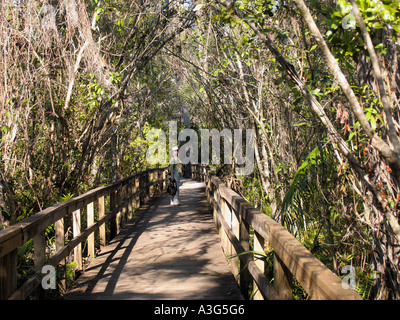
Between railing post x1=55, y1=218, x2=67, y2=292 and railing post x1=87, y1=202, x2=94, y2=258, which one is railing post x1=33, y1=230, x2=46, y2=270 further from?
railing post x1=87, y1=202, x2=94, y2=258

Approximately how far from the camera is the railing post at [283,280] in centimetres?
367

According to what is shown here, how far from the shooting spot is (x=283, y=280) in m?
3.76

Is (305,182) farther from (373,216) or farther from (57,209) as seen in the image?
(57,209)

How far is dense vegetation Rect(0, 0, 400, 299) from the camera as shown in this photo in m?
3.82

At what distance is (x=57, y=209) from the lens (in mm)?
5578

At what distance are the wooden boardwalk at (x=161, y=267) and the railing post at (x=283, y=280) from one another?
195 cm

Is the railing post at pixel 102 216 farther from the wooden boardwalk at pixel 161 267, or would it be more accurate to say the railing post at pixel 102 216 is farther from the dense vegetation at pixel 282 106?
the dense vegetation at pixel 282 106

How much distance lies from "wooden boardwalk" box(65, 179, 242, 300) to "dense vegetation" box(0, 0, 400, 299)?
1233mm

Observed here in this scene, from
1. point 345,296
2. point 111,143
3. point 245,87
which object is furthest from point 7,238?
point 111,143

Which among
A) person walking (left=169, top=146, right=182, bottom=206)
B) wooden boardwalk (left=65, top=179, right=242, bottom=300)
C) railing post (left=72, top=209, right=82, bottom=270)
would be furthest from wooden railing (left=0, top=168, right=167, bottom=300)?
person walking (left=169, top=146, right=182, bottom=206)

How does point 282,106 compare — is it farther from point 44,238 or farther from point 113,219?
point 44,238

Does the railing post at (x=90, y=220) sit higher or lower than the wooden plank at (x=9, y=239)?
lower

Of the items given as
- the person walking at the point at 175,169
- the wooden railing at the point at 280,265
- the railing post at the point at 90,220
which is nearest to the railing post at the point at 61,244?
the railing post at the point at 90,220
